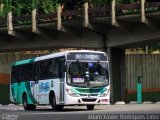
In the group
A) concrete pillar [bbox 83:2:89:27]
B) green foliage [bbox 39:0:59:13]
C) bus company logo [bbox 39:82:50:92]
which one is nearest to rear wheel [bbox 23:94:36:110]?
bus company logo [bbox 39:82:50:92]

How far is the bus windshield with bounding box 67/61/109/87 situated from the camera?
82.2 ft

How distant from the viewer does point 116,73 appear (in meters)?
37.5

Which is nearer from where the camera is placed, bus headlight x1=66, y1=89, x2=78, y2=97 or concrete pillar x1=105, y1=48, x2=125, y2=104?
bus headlight x1=66, y1=89, x2=78, y2=97

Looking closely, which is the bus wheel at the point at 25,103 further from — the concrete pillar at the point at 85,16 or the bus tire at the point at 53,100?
the concrete pillar at the point at 85,16

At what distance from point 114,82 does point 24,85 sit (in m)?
8.78

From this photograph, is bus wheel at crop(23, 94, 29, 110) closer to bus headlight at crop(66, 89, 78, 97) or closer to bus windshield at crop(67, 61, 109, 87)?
bus headlight at crop(66, 89, 78, 97)

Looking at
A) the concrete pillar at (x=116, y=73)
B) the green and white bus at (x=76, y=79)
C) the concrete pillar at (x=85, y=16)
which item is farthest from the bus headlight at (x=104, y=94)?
the concrete pillar at (x=116, y=73)

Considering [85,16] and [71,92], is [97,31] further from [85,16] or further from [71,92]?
[71,92]

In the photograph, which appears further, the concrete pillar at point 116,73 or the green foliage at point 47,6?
the green foliage at point 47,6

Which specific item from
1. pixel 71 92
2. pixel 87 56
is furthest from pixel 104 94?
pixel 87 56

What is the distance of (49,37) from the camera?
39.4 metres

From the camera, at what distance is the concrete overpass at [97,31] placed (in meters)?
34.1

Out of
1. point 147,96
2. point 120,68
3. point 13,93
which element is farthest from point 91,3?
point 13,93

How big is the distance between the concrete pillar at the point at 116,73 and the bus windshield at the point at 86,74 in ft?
36.9
